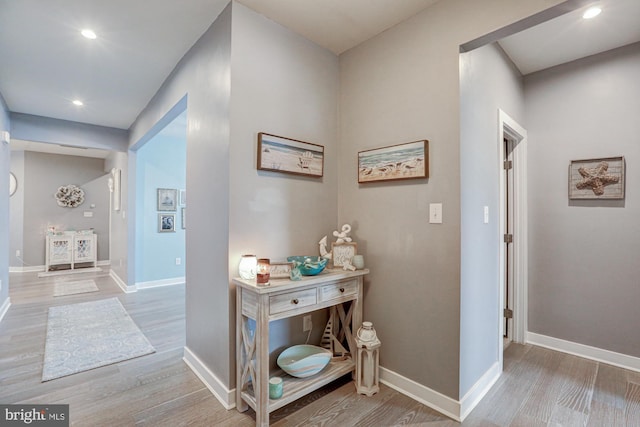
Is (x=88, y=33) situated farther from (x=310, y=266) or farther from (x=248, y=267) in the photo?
(x=310, y=266)

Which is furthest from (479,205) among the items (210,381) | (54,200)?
(54,200)

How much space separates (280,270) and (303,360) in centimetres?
59

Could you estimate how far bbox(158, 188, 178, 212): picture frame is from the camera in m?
5.17

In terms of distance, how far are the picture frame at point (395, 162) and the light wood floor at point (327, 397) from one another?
A: 1459 millimetres

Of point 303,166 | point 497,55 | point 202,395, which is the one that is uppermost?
point 497,55

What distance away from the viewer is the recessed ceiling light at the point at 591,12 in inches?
76.7

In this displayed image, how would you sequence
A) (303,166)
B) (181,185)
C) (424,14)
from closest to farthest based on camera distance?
(424,14) → (303,166) → (181,185)

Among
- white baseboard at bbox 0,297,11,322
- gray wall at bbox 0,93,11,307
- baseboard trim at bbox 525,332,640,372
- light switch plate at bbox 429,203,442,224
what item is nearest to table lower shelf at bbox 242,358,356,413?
light switch plate at bbox 429,203,442,224

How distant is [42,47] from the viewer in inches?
94.0

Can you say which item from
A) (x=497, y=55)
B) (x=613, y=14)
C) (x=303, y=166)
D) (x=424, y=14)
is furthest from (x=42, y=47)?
(x=613, y=14)

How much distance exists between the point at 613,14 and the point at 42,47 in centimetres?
425

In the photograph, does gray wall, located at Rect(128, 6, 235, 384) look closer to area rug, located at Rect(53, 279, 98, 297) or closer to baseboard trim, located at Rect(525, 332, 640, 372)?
baseboard trim, located at Rect(525, 332, 640, 372)

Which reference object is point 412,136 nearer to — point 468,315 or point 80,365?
point 468,315

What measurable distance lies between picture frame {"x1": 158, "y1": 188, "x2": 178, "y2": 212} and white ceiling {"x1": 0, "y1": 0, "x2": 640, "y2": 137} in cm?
228
